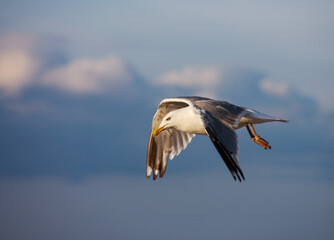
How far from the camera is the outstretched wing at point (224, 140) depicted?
1248 cm

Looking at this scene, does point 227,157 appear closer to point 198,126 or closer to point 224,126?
point 224,126

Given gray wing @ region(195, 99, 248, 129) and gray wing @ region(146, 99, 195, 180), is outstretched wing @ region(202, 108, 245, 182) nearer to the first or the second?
gray wing @ region(195, 99, 248, 129)

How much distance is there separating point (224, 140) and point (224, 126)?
23.9 inches

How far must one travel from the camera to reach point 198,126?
47.3 feet

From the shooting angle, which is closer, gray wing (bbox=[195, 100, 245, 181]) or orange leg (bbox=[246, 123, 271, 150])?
gray wing (bbox=[195, 100, 245, 181])

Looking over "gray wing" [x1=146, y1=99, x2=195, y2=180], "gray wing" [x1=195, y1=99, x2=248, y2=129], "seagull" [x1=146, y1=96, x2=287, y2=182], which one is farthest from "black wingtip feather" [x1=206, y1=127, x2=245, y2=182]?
"gray wing" [x1=146, y1=99, x2=195, y2=180]

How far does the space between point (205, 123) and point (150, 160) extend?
4.68 metres

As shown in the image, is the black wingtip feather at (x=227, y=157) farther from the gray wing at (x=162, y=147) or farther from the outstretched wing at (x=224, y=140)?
the gray wing at (x=162, y=147)

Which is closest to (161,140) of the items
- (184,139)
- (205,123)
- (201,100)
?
(184,139)

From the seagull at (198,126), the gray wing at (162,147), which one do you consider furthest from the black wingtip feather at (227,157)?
the gray wing at (162,147)

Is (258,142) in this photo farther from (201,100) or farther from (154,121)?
(154,121)

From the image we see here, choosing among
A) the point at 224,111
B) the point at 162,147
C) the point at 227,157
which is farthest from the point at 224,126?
the point at 162,147

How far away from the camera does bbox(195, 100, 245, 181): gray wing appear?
41.1ft

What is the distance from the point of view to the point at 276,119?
599 inches
